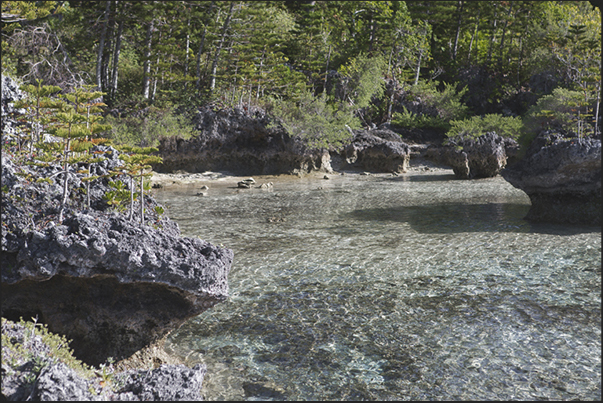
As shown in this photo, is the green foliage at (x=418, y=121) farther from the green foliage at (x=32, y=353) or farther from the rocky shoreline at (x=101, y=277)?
the green foliage at (x=32, y=353)

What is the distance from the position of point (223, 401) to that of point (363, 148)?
2765cm

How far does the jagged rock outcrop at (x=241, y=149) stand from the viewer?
28812 millimetres

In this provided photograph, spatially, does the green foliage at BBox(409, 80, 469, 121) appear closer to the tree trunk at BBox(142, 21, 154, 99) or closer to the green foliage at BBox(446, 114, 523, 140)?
the green foliage at BBox(446, 114, 523, 140)

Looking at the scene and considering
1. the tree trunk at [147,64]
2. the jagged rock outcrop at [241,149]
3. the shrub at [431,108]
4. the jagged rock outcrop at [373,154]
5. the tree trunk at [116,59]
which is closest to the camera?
the tree trunk at [147,64]

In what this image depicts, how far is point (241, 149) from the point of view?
30.3m

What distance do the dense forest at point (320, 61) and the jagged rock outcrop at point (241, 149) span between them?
3.05 ft

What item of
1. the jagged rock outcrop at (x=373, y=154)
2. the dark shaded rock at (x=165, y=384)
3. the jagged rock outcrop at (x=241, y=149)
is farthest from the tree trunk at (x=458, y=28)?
the dark shaded rock at (x=165, y=384)

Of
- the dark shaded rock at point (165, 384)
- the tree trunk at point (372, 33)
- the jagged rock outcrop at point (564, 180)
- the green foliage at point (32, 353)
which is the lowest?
the dark shaded rock at point (165, 384)

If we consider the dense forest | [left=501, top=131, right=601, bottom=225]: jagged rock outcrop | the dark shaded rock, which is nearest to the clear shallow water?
the dark shaded rock

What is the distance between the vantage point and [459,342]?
6.11 m

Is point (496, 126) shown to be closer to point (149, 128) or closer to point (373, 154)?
point (373, 154)

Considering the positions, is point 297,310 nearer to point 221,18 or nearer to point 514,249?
point 514,249

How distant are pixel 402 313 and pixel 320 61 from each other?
109ft

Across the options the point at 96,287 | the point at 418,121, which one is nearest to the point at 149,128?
the point at 418,121
